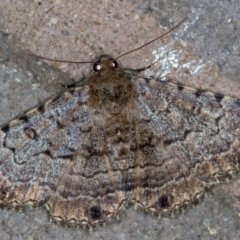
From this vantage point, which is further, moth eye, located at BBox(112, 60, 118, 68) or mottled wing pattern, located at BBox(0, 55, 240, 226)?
moth eye, located at BBox(112, 60, 118, 68)

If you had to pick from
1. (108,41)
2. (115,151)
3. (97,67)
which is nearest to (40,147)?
(115,151)

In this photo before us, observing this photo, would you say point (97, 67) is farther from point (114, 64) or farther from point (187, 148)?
point (187, 148)

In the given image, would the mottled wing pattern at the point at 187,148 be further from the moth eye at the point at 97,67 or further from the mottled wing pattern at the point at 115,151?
the moth eye at the point at 97,67

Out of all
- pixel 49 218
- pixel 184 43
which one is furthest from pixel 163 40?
pixel 49 218

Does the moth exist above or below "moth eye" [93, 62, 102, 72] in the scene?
below

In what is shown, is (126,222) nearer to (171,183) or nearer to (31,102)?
(171,183)

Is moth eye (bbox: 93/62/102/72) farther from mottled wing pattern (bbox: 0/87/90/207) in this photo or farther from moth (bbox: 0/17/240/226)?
mottled wing pattern (bbox: 0/87/90/207)

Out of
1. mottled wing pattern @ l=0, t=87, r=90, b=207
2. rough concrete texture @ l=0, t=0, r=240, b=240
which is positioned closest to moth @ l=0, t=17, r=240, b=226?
mottled wing pattern @ l=0, t=87, r=90, b=207

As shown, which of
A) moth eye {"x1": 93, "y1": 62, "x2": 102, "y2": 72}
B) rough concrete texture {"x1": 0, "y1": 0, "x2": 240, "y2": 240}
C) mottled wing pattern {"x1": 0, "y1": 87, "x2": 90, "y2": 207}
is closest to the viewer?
mottled wing pattern {"x1": 0, "y1": 87, "x2": 90, "y2": 207}
